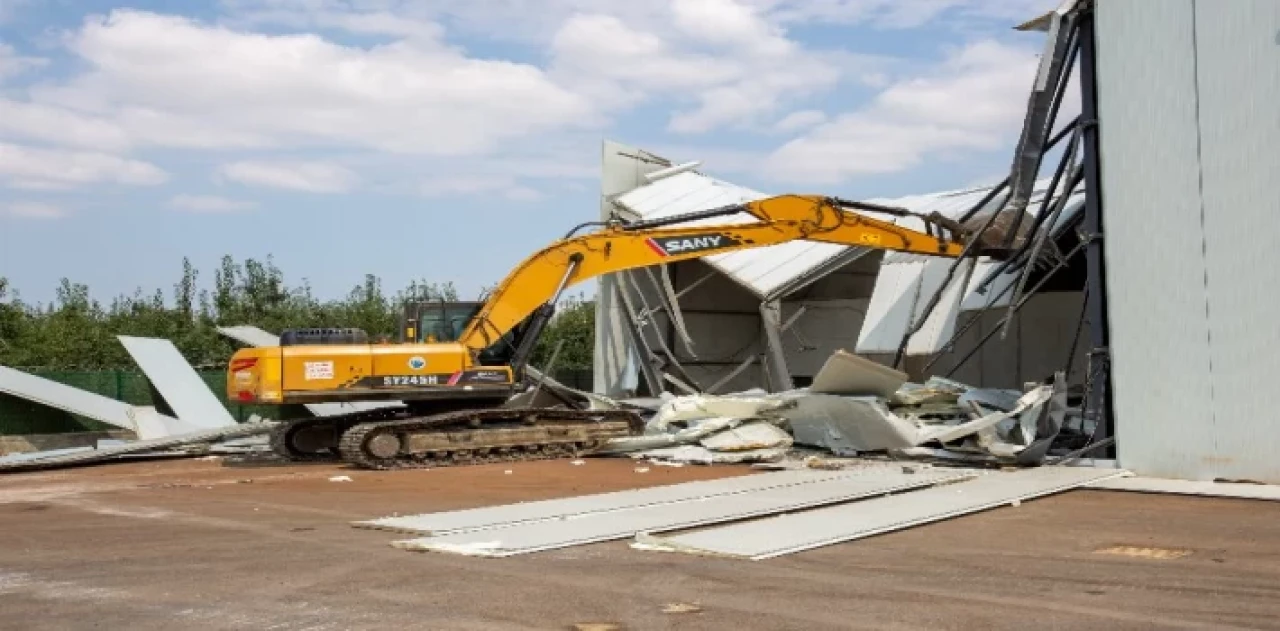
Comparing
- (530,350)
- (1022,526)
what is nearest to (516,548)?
(1022,526)

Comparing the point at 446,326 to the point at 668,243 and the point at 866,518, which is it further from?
the point at 866,518

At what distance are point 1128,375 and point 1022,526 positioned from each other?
4.57 metres

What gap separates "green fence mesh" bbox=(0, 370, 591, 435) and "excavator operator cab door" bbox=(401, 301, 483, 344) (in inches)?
318

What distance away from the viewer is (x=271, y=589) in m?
7.98

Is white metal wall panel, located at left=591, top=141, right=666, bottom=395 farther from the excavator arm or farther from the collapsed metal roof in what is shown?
the excavator arm

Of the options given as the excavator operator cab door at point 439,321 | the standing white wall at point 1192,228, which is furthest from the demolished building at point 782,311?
the excavator operator cab door at point 439,321

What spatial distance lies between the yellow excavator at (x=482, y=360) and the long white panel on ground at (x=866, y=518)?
6.65 meters

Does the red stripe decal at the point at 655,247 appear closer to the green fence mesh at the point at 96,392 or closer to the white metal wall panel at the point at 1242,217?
the white metal wall panel at the point at 1242,217

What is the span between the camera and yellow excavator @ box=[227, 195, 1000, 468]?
17.1m

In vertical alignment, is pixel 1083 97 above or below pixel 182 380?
above

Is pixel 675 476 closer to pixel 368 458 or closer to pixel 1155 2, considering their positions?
pixel 368 458

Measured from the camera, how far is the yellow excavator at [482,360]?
56.0 feet

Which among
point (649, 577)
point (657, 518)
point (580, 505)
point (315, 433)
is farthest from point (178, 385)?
point (649, 577)

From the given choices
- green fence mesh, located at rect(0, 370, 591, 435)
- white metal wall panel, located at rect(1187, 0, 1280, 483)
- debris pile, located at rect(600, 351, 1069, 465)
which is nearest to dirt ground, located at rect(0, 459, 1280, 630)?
white metal wall panel, located at rect(1187, 0, 1280, 483)
